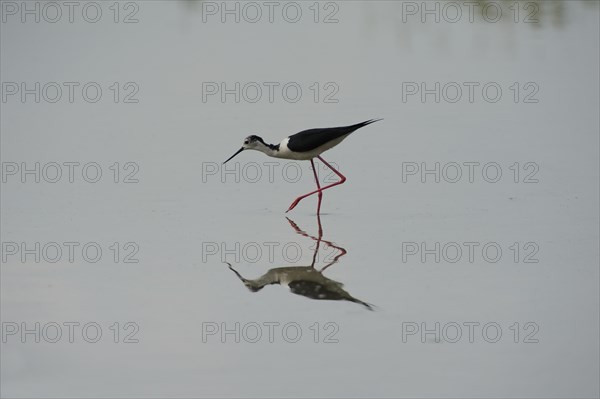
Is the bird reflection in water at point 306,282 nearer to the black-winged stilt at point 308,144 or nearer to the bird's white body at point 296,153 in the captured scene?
the black-winged stilt at point 308,144

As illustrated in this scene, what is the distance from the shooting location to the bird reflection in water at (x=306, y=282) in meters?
7.13

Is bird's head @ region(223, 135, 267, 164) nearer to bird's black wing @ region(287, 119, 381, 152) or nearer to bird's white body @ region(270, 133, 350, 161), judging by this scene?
bird's white body @ region(270, 133, 350, 161)

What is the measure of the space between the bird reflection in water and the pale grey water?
88 mm

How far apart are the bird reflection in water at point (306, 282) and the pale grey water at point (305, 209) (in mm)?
88

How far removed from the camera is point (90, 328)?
6.72 m

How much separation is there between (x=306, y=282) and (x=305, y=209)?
2.18m

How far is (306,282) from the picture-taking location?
7.46 metres

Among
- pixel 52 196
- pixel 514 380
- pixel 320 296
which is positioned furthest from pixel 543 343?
pixel 52 196

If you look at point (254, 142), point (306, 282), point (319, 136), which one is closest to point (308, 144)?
point (319, 136)

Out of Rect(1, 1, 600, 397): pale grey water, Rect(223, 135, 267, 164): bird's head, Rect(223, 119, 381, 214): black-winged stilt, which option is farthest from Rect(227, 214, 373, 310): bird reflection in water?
Rect(223, 135, 267, 164): bird's head

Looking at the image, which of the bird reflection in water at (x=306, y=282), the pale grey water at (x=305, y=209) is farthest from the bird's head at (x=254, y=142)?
the bird reflection in water at (x=306, y=282)

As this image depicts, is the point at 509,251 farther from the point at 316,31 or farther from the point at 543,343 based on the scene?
the point at 316,31

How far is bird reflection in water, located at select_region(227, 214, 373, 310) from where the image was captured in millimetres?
7134

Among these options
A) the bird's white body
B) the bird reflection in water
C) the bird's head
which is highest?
the bird's head
